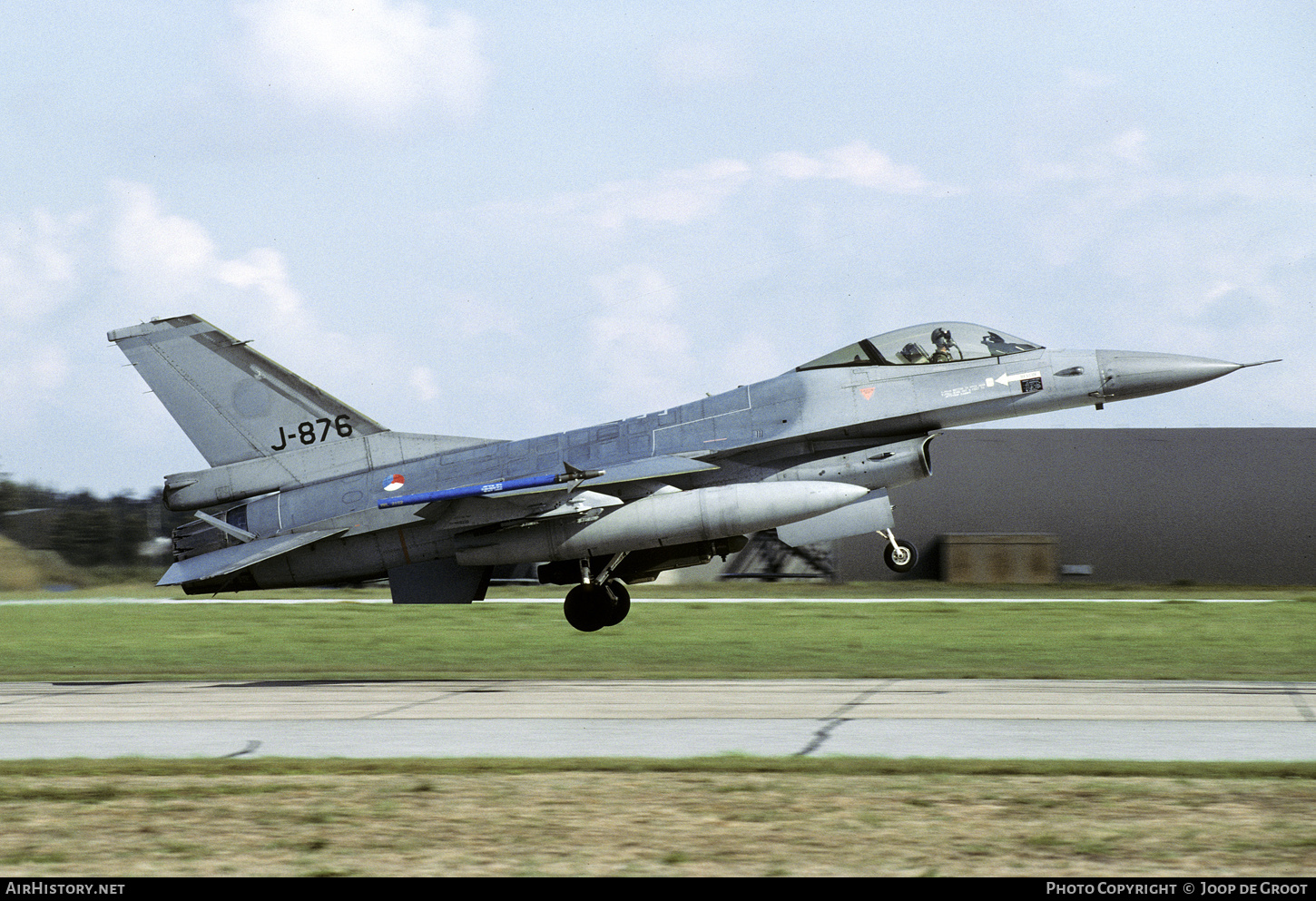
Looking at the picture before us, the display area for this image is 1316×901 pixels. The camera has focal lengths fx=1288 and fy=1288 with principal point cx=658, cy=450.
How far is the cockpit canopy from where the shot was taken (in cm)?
1762

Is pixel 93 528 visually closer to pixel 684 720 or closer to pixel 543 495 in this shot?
pixel 543 495

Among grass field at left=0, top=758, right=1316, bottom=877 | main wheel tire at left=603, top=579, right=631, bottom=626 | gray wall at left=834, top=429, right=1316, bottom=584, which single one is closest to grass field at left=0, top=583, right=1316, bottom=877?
grass field at left=0, top=758, right=1316, bottom=877

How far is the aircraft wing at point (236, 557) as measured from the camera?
18109 mm

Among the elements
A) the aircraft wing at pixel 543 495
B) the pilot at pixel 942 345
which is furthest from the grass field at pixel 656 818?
the pilot at pixel 942 345

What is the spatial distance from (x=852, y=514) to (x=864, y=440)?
130cm

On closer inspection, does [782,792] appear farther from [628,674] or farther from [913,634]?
[913,634]

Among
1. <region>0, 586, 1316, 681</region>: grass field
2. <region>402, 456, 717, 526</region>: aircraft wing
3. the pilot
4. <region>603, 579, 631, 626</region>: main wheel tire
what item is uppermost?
the pilot

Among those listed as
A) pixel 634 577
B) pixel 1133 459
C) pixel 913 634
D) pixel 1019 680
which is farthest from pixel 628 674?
pixel 1133 459

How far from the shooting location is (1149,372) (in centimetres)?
1725

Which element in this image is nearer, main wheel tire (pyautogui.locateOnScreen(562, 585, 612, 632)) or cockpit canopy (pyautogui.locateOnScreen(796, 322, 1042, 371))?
cockpit canopy (pyautogui.locateOnScreen(796, 322, 1042, 371))

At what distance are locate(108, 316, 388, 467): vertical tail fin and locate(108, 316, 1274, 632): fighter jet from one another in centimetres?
3

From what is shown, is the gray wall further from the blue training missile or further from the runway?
the runway

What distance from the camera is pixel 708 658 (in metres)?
19.9

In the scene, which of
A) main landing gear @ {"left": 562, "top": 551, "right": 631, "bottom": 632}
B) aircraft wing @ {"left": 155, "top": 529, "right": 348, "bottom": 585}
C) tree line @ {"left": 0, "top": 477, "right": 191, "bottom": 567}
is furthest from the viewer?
tree line @ {"left": 0, "top": 477, "right": 191, "bottom": 567}
